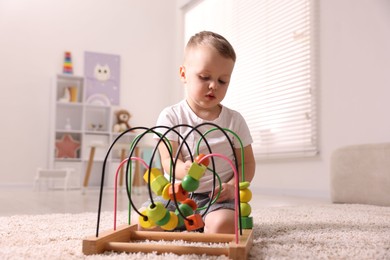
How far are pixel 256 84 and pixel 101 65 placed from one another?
2.03 meters

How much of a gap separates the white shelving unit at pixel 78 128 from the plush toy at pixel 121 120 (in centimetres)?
6

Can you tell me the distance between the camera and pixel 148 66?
5.02 meters

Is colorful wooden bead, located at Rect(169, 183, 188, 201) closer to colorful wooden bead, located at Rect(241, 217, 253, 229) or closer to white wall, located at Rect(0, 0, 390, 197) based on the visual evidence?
colorful wooden bead, located at Rect(241, 217, 253, 229)

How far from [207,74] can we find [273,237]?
0.39 m

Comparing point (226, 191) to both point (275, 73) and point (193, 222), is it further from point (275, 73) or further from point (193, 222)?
point (275, 73)

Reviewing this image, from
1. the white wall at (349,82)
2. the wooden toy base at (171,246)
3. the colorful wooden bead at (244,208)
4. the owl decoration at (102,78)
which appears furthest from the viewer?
the owl decoration at (102,78)

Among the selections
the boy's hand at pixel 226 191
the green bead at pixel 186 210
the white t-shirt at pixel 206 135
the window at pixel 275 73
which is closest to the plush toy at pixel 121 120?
the window at pixel 275 73

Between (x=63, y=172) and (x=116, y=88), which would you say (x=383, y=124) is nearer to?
(x=63, y=172)

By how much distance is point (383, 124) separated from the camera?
2.29 m

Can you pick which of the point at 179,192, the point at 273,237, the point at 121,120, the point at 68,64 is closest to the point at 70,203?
the point at 273,237

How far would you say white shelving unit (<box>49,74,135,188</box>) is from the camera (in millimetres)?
4379

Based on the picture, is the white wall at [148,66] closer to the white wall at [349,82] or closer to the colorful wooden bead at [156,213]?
the white wall at [349,82]

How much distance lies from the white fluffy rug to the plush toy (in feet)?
10.4

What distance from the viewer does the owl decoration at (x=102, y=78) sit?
15.3 feet
